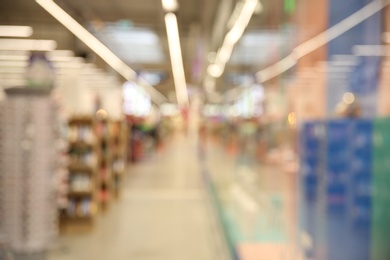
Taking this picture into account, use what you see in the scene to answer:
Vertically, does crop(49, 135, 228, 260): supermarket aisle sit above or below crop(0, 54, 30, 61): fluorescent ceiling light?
below

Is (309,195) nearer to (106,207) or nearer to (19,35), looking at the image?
(106,207)

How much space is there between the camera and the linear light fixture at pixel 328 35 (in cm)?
250

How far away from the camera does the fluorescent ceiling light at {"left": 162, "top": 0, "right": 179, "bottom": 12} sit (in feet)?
23.2

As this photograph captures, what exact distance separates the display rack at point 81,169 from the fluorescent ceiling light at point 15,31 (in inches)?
93.8

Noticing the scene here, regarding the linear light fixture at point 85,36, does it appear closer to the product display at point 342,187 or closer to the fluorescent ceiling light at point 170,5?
the fluorescent ceiling light at point 170,5

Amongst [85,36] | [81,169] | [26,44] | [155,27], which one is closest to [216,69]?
[155,27]

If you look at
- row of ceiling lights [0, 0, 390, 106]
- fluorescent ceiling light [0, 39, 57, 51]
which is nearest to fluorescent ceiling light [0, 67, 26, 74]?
fluorescent ceiling light [0, 39, 57, 51]

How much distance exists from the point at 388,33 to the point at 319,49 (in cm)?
75

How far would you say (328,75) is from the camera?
9.77 ft

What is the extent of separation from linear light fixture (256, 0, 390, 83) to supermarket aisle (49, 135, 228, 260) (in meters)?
2.38

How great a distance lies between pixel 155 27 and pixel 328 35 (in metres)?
8.66

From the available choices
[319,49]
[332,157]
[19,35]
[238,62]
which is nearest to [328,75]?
[319,49]

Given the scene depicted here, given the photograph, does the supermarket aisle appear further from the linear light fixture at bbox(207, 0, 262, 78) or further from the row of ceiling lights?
the linear light fixture at bbox(207, 0, 262, 78)

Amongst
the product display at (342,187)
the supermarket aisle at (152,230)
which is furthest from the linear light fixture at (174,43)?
the product display at (342,187)
